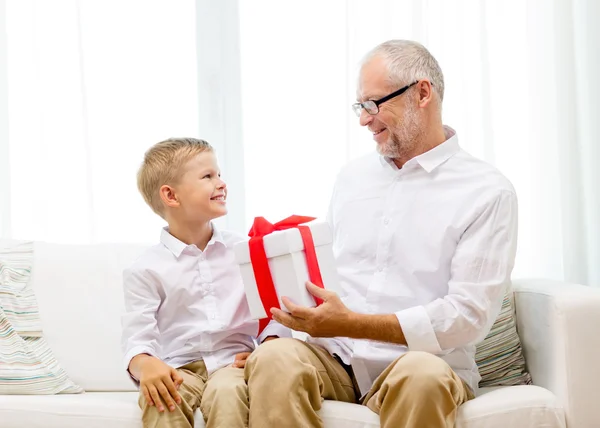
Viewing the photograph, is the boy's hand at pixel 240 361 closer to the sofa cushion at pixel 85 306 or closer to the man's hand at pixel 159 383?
the man's hand at pixel 159 383

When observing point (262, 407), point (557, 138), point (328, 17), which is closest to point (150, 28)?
point (328, 17)

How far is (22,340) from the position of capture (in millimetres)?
2246

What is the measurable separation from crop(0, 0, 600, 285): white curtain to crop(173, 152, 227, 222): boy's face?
908 mm

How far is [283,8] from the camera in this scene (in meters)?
3.04

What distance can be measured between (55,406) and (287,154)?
1395 millimetres

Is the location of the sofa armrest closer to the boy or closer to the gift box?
the gift box

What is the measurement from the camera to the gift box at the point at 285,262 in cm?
168

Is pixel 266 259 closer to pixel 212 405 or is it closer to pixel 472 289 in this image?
pixel 212 405

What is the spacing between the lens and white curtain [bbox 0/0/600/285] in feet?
9.47

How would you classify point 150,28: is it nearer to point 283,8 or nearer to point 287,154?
point 283,8

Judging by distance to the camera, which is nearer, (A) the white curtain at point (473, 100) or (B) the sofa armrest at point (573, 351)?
(B) the sofa armrest at point (573, 351)

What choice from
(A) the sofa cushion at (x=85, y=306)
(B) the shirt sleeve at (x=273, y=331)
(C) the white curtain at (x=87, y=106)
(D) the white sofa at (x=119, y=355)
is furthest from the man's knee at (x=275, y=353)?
(C) the white curtain at (x=87, y=106)

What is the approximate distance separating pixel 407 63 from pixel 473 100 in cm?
99

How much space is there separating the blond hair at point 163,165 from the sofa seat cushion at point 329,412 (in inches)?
21.3
